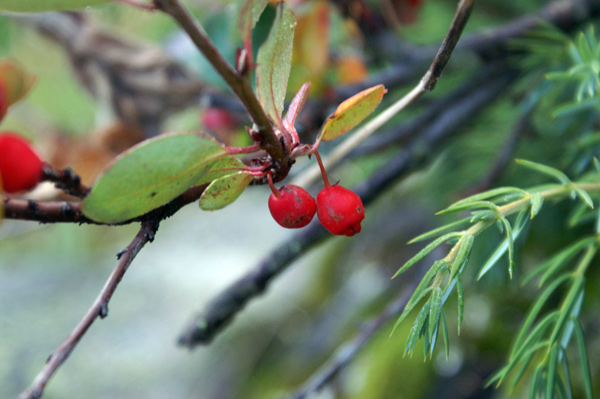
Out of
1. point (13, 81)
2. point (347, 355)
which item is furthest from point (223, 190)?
point (347, 355)

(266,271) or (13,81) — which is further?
(266,271)

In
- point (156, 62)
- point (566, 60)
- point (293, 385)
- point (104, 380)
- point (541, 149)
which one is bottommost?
point (293, 385)

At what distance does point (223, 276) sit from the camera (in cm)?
102

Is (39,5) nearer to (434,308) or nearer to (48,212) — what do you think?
(48,212)

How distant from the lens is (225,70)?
156mm

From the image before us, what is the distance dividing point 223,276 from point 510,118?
65 cm

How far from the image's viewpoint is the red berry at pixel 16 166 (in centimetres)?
17

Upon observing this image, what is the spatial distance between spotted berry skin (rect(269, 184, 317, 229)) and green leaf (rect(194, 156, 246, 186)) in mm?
19

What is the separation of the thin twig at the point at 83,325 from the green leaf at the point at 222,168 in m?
0.03

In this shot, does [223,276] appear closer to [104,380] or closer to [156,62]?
[104,380]

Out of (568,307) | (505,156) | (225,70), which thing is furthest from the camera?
(505,156)

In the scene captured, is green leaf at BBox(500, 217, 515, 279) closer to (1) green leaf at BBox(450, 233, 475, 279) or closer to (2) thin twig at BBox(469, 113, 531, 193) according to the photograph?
(1) green leaf at BBox(450, 233, 475, 279)

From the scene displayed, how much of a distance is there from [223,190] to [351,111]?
0.06 m

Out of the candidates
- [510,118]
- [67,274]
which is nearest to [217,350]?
[67,274]
